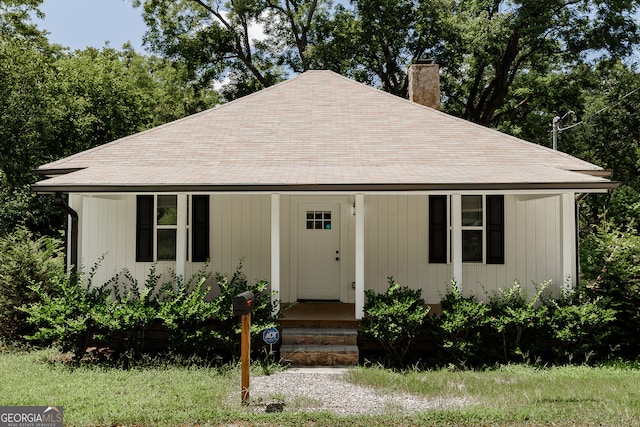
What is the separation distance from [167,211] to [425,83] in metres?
7.21

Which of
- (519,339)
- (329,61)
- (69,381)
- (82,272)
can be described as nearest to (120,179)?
(82,272)

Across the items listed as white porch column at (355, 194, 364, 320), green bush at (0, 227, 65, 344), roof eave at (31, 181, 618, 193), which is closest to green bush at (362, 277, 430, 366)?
white porch column at (355, 194, 364, 320)

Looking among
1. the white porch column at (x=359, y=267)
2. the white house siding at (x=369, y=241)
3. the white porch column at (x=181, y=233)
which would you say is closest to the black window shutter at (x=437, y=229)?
the white house siding at (x=369, y=241)

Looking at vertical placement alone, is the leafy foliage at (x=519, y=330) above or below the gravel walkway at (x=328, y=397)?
above

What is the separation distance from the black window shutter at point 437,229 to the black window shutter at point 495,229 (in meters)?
0.79

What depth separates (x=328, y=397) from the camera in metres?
5.80

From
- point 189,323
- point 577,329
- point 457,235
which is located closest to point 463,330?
point 457,235

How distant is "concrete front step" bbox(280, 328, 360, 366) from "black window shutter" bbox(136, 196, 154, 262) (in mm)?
3201

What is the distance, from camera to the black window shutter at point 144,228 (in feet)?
30.1

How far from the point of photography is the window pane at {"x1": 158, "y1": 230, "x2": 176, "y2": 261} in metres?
9.22

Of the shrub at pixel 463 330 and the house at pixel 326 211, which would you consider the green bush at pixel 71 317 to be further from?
the shrub at pixel 463 330

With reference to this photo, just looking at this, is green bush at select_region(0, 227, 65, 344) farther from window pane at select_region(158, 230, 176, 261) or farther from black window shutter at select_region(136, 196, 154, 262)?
window pane at select_region(158, 230, 176, 261)

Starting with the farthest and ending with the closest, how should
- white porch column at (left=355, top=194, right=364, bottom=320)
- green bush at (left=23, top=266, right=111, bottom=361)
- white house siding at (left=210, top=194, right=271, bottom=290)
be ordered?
white house siding at (left=210, top=194, right=271, bottom=290)
white porch column at (left=355, top=194, right=364, bottom=320)
green bush at (left=23, top=266, right=111, bottom=361)

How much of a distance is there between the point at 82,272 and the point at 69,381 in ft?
7.90
